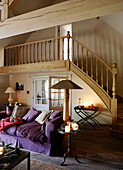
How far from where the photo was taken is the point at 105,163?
2.62 meters

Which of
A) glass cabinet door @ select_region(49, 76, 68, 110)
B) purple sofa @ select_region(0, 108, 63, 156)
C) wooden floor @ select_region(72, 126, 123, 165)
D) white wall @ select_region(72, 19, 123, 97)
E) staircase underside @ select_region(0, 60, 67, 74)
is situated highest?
white wall @ select_region(72, 19, 123, 97)

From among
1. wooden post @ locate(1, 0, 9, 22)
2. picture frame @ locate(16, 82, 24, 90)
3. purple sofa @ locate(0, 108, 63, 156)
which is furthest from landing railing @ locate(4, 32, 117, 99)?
wooden post @ locate(1, 0, 9, 22)

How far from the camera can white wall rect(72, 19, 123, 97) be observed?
18.2 feet

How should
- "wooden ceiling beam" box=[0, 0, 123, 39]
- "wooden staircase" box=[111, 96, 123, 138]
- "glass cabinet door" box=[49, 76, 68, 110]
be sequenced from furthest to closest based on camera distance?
"glass cabinet door" box=[49, 76, 68, 110] < "wooden staircase" box=[111, 96, 123, 138] < "wooden ceiling beam" box=[0, 0, 123, 39]

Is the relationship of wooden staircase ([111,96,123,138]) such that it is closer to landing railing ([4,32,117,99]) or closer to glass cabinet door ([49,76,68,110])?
landing railing ([4,32,117,99])

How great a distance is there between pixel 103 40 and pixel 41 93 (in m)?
3.79

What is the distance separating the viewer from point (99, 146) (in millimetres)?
3375

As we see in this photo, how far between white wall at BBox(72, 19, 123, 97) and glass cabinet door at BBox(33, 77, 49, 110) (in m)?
2.67

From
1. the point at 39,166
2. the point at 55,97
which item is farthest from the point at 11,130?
the point at 55,97

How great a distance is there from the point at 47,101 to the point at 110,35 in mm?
4100

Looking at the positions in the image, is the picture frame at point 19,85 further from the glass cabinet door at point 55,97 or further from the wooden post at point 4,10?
the wooden post at point 4,10

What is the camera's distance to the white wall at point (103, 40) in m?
5.56

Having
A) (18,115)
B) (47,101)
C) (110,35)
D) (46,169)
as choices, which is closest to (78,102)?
(47,101)

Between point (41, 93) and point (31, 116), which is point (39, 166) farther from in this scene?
point (41, 93)
